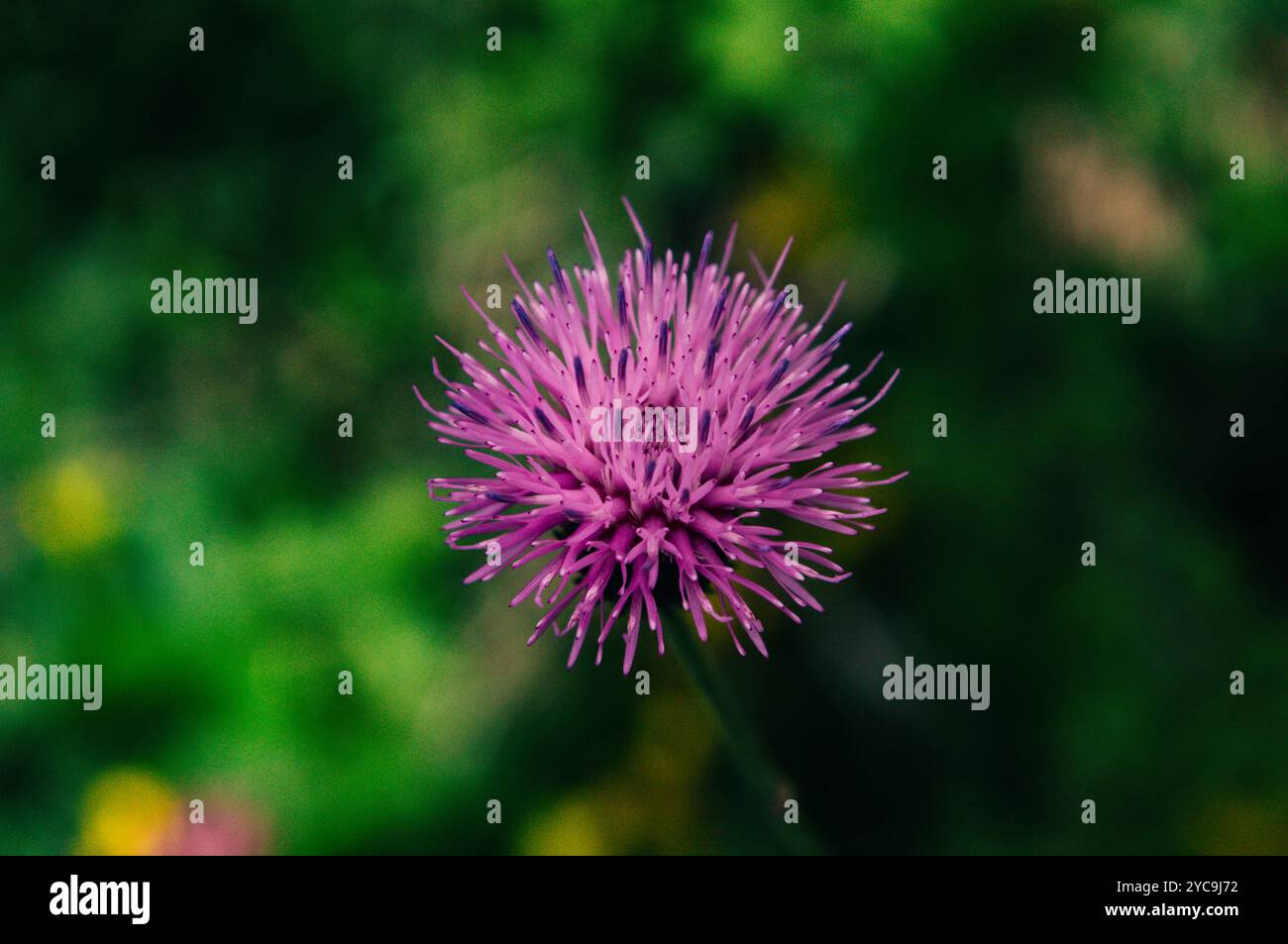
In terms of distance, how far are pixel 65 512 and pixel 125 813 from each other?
1.70m

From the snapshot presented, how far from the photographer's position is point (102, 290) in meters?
6.31

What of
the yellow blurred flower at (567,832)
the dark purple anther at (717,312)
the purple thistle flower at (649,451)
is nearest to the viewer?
the purple thistle flower at (649,451)

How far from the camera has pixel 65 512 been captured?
19.0 ft

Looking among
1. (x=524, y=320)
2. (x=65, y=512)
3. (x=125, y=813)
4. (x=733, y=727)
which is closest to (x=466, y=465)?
(x=65, y=512)

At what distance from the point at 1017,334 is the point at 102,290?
530cm

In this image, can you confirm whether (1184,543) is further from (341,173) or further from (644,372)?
(341,173)

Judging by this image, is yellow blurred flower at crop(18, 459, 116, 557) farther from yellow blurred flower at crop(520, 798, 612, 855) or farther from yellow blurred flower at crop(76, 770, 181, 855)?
yellow blurred flower at crop(520, 798, 612, 855)

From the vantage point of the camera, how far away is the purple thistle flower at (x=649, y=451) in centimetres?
310

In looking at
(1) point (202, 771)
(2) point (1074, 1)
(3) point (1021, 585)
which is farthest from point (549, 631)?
(2) point (1074, 1)

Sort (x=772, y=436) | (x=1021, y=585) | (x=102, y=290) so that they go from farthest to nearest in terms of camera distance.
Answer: (x=102, y=290) < (x=1021, y=585) < (x=772, y=436)

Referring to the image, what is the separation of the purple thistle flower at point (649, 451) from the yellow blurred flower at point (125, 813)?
2.88 m

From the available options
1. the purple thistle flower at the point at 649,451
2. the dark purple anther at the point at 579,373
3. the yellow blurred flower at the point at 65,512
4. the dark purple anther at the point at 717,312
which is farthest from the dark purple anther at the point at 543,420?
the yellow blurred flower at the point at 65,512

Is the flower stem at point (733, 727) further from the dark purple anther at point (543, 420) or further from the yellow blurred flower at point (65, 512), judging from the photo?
the yellow blurred flower at point (65, 512)

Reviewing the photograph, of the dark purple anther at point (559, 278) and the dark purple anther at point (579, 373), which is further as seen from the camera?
the dark purple anther at point (559, 278)
